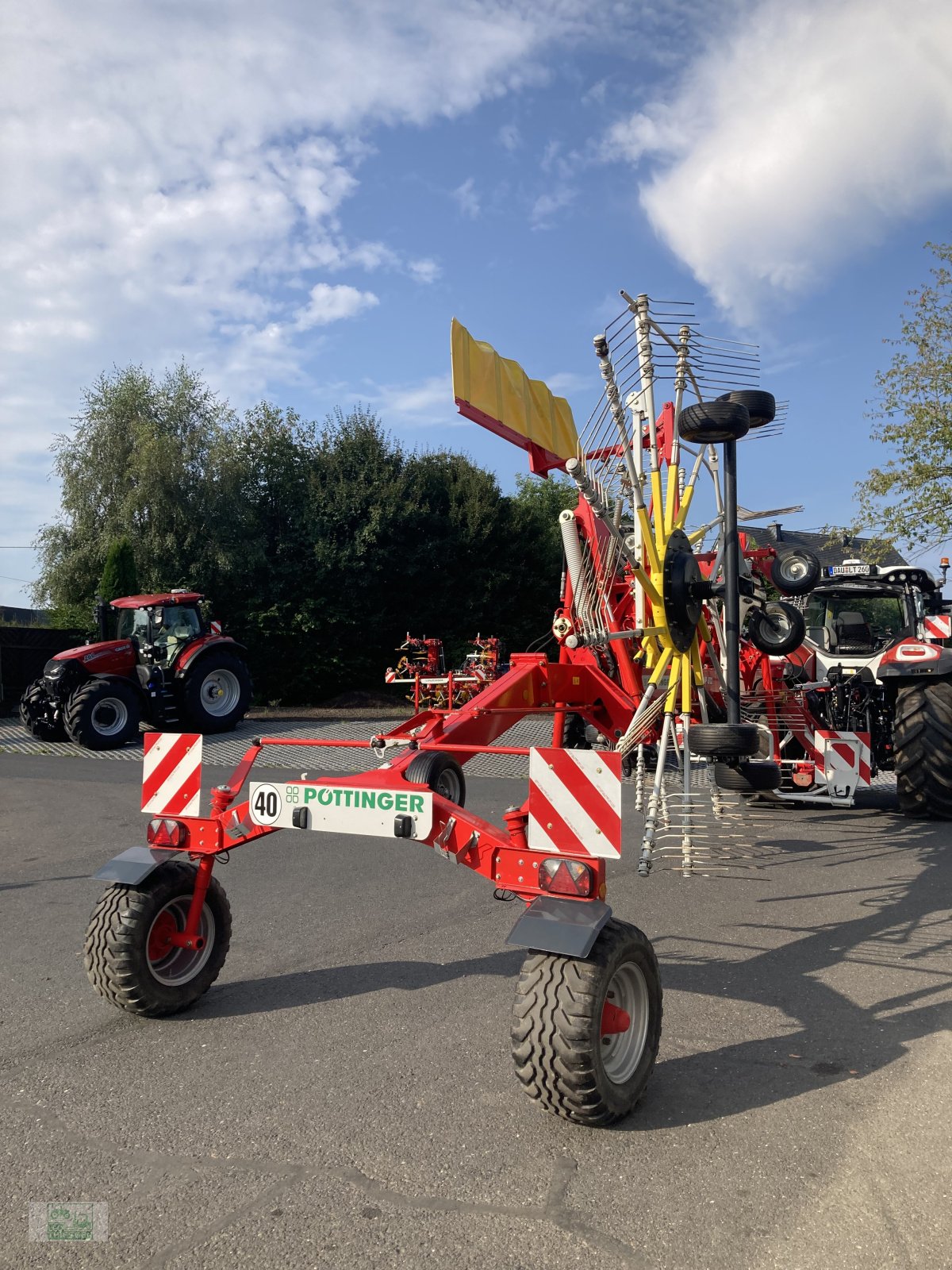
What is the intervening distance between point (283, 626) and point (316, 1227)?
88.1 feet

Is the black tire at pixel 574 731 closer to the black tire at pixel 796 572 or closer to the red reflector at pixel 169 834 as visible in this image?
the black tire at pixel 796 572

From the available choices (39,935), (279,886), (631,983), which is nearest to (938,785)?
(279,886)

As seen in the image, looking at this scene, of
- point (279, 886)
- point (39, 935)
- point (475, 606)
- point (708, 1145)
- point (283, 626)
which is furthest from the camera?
point (475, 606)

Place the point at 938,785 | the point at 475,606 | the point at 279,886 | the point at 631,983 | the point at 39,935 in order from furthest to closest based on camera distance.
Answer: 1. the point at 475,606
2. the point at 938,785
3. the point at 279,886
4. the point at 39,935
5. the point at 631,983

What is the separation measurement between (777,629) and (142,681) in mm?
13194

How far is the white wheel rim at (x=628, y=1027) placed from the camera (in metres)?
3.31

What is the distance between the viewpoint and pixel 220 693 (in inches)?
715

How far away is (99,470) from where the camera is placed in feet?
95.7

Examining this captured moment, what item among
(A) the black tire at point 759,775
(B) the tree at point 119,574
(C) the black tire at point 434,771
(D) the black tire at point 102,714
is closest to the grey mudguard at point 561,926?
(C) the black tire at point 434,771

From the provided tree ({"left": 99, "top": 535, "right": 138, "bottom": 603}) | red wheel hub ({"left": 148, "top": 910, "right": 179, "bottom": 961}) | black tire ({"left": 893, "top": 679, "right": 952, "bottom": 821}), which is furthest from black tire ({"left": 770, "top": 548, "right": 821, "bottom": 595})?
tree ({"left": 99, "top": 535, "right": 138, "bottom": 603})

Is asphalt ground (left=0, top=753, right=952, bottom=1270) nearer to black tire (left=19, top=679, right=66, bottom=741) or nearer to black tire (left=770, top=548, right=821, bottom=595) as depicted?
black tire (left=770, top=548, right=821, bottom=595)

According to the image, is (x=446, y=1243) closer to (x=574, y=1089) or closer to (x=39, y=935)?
(x=574, y=1089)

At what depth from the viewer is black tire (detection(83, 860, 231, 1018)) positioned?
4016 mm

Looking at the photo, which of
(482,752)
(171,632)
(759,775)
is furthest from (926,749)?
(171,632)
